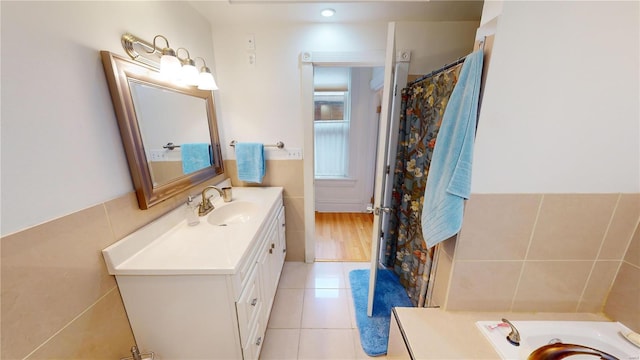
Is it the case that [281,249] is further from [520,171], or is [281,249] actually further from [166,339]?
[520,171]

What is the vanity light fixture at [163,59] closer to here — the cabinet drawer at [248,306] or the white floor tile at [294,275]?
the cabinet drawer at [248,306]

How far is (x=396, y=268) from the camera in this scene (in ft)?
6.47

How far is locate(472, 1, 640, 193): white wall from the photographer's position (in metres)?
0.70

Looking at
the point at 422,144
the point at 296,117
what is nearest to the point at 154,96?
the point at 296,117

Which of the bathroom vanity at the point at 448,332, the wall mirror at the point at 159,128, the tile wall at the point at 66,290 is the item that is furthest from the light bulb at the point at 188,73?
the bathroom vanity at the point at 448,332

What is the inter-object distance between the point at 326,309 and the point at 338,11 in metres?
2.25

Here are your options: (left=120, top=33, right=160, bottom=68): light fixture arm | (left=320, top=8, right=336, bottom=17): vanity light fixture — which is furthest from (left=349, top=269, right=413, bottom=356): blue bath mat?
(left=320, top=8, right=336, bottom=17): vanity light fixture

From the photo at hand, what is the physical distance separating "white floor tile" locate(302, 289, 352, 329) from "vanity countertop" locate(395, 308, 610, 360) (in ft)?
2.36

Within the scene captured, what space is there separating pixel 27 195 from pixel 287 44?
5.60 ft

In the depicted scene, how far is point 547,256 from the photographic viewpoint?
3.00 feet

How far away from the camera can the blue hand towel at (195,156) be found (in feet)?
4.60

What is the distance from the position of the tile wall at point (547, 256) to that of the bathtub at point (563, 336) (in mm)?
68

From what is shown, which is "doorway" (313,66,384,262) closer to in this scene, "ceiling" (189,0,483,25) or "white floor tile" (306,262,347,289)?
"white floor tile" (306,262,347,289)

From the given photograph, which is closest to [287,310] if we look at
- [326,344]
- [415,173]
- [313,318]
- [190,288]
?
[313,318]
